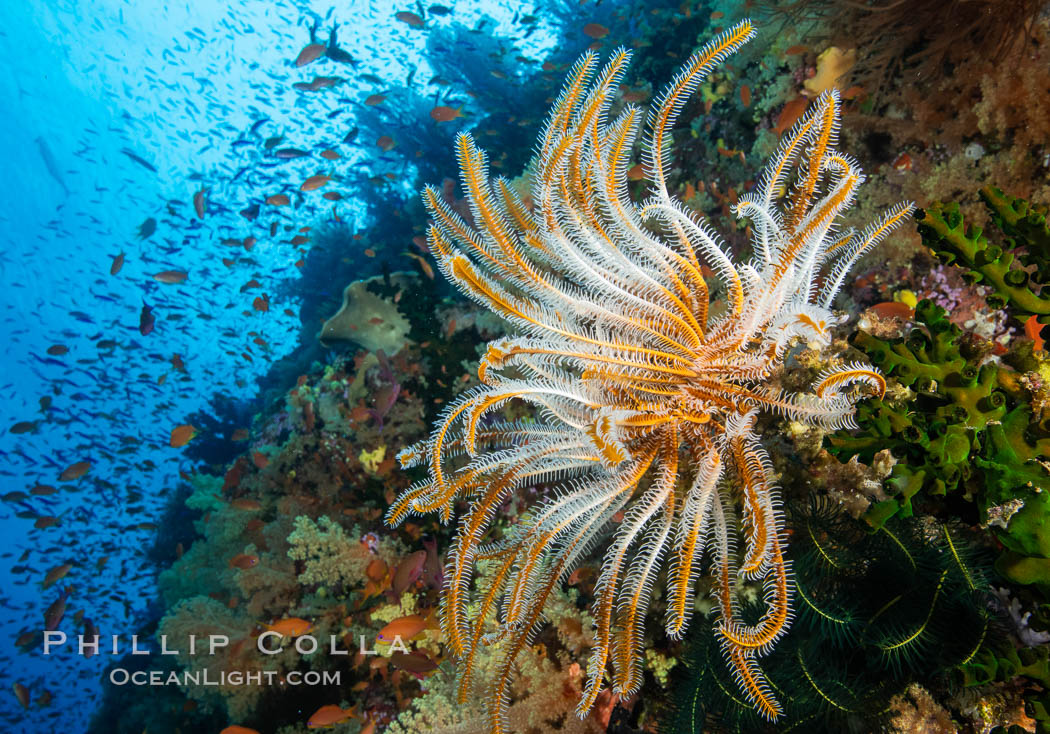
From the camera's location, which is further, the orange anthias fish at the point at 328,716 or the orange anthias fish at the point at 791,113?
the orange anthias fish at the point at 791,113

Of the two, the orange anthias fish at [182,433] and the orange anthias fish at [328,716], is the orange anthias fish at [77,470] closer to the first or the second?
the orange anthias fish at [182,433]

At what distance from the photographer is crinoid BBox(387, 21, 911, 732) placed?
7.75 ft

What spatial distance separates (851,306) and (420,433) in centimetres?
503

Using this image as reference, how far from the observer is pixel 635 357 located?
2.54 metres

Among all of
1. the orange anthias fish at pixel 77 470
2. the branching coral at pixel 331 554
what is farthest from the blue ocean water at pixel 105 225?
the branching coral at pixel 331 554

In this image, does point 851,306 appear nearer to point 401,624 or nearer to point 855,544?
point 855,544

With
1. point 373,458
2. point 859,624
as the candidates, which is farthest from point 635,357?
point 373,458

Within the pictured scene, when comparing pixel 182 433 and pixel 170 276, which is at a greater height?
pixel 170 276

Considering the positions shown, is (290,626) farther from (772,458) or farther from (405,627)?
(772,458)

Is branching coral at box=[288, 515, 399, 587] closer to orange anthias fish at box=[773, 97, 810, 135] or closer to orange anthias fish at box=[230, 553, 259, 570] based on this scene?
orange anthias fish at box=[230, 553, 259, 570]

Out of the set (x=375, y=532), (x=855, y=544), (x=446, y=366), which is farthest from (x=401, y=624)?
(x=855, y=544)

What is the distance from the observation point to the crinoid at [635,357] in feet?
7.75

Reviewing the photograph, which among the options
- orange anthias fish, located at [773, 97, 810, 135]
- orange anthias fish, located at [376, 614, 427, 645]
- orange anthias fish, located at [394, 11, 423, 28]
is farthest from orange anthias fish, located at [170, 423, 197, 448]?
orange anthias fish, located at [773, 97, 810, 135]

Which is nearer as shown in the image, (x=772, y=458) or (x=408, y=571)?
(x=772, y=458)
